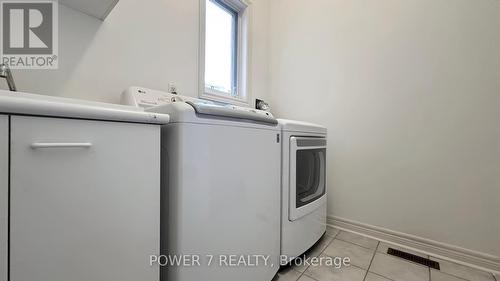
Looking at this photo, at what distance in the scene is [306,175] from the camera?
133cm

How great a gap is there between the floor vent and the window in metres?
1.76

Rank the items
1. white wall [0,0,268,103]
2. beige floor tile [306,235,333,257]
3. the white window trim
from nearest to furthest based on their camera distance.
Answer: white wall [0,0,268,103], beige floor tile [306,235,333,257], the white window trim

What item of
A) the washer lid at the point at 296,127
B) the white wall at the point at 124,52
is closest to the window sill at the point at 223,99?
the white wall at the point at 124,52

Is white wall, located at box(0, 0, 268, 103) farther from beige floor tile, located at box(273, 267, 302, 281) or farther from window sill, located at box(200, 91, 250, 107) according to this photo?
beige floor tile, located at box(273, 267, 302, 281)

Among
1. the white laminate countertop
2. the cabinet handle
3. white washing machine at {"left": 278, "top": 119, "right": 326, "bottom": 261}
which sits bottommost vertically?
white washing machine at {"left": 278, "top": 119, "right": 326, "bottom": 261}

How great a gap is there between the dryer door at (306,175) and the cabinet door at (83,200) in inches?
29.3

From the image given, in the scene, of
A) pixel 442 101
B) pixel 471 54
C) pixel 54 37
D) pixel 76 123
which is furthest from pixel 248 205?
pixel 471 54

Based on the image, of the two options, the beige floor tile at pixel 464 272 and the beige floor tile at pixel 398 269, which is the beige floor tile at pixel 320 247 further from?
the beige floor tile at pixel 464 272

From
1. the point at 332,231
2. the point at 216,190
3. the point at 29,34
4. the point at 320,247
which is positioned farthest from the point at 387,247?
the point at 29,34

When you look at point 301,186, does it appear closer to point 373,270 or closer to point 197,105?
point 373,270

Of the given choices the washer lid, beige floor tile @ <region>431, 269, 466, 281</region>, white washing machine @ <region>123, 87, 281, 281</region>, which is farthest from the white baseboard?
white washing machine @ <region>123, 87, 281, 281</region>

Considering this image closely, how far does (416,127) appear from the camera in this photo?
4.80 ft

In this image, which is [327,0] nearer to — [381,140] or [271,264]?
[381,140]

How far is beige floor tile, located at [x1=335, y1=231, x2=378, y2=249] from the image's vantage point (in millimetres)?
1490
